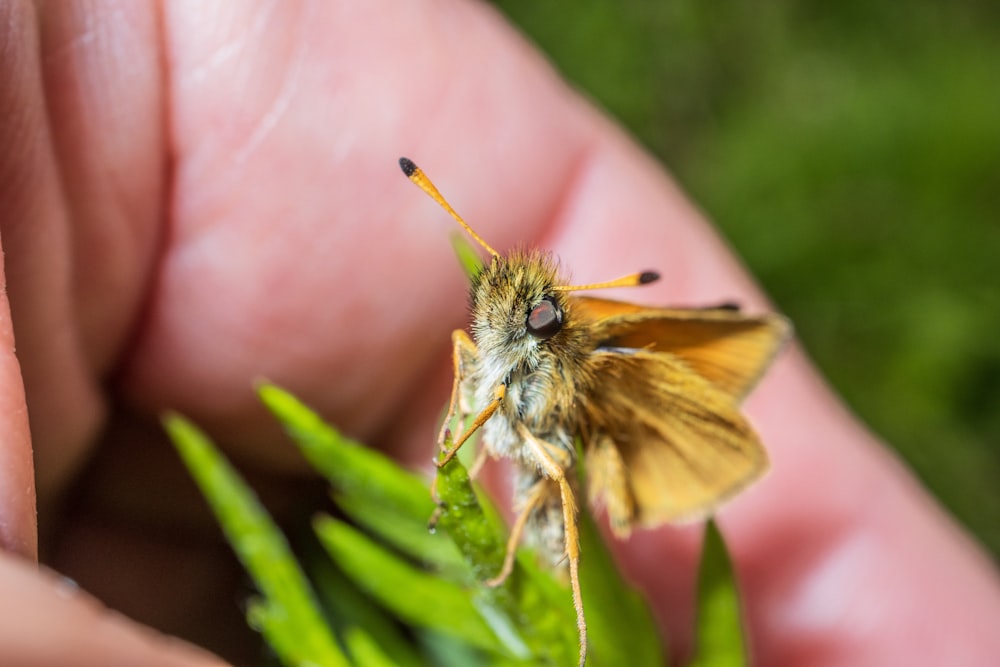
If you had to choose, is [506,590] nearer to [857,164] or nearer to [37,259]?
[37,259]

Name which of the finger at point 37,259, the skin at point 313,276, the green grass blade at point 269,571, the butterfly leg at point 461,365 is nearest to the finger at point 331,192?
the skin at point 313,276

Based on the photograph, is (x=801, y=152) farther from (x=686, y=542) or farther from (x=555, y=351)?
(x=555, y=351)

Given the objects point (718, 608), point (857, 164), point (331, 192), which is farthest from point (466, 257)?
point (857, 164)

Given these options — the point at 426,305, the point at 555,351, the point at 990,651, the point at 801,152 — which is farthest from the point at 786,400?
the point at 801,152

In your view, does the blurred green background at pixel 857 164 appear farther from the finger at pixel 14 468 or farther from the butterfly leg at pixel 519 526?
the finger at pixel 14 468

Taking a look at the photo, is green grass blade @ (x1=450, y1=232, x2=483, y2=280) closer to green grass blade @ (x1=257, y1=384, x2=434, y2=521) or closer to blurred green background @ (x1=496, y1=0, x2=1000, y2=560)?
green grass blade @ (x1=257, y1=384, x2=434, y2=521)

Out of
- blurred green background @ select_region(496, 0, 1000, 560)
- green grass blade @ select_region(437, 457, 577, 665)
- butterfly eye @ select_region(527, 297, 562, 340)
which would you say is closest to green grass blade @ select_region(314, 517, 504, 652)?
green grass blade @ select_region(437, 457, 577, 665)
